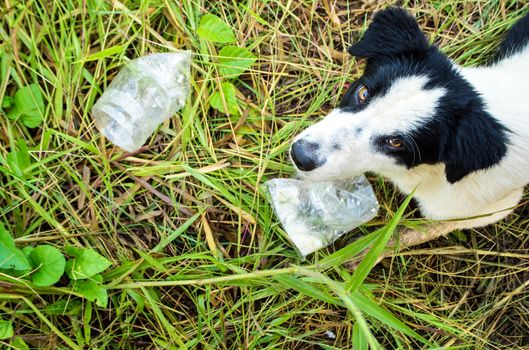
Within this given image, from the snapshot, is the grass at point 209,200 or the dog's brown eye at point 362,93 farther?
the grass at point 209,200

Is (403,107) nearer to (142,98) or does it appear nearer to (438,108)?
(438,108)

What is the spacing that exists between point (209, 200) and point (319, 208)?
2.12 ft

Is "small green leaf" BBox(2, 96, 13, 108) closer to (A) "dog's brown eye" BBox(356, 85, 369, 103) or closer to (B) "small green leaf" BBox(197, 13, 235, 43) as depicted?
(B) "small green leaf" BBox(197, 13, 235, 43)

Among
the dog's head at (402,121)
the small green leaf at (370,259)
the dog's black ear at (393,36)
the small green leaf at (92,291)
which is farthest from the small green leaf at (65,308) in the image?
the dog's black ear at (393,36)

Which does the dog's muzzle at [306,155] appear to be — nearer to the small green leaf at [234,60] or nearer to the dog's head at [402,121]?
the dog's head at [402,121]

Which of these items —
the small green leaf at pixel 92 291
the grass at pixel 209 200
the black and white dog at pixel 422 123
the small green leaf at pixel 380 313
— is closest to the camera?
the small green leaf at pixel 380 313

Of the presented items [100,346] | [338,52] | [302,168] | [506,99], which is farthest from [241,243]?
[506,99]

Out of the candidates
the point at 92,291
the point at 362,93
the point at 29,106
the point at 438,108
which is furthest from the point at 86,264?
the point at 438,108

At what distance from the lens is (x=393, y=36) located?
220 cm

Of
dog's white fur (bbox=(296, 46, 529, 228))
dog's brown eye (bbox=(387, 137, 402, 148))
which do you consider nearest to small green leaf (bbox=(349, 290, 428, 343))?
dog's white fur (bbox=(296, 46, 529, 228))

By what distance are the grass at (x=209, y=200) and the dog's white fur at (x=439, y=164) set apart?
1.08ft

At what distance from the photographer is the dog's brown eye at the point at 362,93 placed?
6.98 feet

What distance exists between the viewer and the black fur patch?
6.50 ft

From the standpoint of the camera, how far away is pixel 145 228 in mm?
2779
